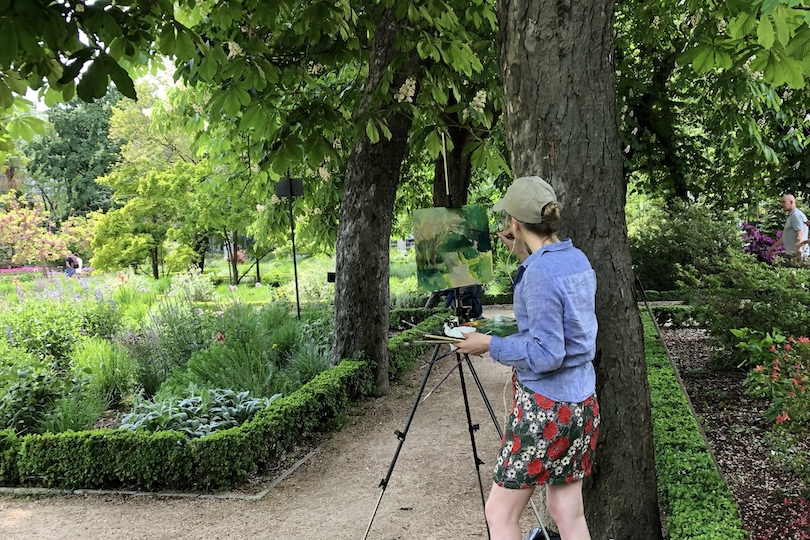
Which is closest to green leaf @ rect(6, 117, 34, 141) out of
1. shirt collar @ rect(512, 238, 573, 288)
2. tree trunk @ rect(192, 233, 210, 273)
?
shirt collar @ rect(512, 238, 573, 288)

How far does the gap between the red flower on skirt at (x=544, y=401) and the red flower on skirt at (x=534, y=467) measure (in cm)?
20

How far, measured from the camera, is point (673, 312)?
392 inches

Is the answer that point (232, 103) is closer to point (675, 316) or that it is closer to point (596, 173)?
point (596, 173)

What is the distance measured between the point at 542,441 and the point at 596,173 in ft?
4.01

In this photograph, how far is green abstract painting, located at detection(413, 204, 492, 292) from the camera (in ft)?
12.1

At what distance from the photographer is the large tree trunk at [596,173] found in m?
2.79

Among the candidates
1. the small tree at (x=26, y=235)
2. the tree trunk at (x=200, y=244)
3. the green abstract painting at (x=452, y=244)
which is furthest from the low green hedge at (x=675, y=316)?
the small tree at (x=26, y=235)

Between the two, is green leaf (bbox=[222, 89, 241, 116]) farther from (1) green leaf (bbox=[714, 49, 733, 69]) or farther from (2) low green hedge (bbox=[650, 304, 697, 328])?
(2) low green hedge (bbox=[650, 304, 697, 328])

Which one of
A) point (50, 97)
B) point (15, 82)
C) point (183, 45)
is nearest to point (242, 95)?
point (183, 45)

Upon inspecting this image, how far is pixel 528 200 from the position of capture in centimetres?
235

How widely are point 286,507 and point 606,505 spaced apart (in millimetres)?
2316

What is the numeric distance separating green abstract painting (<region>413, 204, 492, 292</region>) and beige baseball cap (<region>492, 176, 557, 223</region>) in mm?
1269

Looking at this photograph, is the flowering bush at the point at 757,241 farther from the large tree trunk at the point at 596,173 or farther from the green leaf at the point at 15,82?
the green leaf at the point at 15,82

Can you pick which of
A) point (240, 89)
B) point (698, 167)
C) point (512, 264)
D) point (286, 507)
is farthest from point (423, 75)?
point (512, 264)
